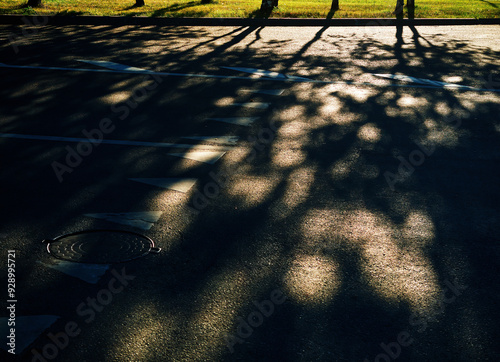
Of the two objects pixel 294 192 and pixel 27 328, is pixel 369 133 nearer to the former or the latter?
pixel 294 192

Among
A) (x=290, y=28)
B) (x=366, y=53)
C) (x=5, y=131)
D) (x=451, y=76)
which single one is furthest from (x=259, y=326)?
(x=290, y=28)

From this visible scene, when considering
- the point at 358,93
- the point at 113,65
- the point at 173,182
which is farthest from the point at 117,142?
the point at 113,65

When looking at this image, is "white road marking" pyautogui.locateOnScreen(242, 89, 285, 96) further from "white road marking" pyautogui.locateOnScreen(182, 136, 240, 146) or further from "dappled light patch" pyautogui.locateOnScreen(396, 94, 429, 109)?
"white road marking" pyautogui.locateOnScreen(182, 136, 240, 146)

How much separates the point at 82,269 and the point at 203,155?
2.61m

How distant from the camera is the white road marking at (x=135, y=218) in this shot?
485 cm

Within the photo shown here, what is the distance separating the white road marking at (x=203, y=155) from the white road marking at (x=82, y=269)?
7.76ft

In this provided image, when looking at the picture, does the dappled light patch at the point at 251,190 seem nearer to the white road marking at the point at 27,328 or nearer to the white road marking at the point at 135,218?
the white road marking at the point at 135,218

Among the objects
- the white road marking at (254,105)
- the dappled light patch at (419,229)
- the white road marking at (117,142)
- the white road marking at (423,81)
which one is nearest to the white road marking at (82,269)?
the dappled light patch at (419,229)

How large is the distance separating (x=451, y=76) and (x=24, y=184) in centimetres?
763

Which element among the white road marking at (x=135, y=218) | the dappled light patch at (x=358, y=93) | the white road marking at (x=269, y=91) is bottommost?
the dappled light patch at (x=358, y=93)

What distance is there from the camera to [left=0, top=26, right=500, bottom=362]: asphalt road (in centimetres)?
348

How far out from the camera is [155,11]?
17.7 meters

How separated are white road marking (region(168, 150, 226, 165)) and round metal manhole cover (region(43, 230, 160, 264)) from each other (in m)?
1.85

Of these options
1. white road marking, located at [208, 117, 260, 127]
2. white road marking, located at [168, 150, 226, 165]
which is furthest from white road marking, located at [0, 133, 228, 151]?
white road marking, located at [208, 117, 260, 127]
